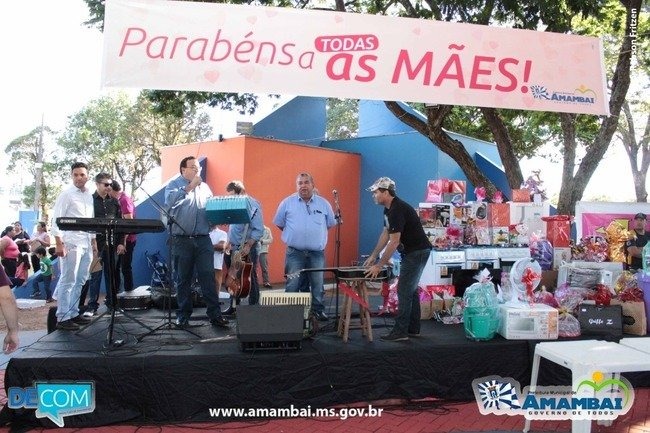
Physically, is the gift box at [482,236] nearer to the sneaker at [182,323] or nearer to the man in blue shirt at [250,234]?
the man in blue shirt at [250,234]

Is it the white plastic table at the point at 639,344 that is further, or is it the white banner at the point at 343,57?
the white banner at the point at 343,57

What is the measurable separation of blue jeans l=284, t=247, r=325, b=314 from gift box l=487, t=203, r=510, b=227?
83.2 inches

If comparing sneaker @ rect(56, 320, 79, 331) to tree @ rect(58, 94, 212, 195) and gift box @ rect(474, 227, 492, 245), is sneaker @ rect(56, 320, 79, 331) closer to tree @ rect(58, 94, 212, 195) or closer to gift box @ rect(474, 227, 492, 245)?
gift box @ rect(474, 227, 492, 245)

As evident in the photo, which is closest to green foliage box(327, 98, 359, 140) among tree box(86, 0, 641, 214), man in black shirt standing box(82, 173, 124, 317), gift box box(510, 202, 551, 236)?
tree box(86, 0, 641, 214)

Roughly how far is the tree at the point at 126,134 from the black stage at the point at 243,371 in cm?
2037

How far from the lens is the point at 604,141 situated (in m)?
8.26

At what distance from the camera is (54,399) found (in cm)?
339

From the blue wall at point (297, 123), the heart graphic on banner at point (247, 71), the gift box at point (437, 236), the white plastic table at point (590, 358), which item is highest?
the blue wall at point (297, 123)

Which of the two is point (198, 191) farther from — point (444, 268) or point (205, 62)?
point (444, 268)

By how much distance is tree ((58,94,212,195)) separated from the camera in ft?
76.5

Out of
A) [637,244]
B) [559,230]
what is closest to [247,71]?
[559,230]

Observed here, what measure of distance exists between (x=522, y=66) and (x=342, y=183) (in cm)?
826

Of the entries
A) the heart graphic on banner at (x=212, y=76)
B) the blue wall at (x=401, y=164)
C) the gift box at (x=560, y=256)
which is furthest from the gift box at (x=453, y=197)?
the blue wall at (x=401, y=164)

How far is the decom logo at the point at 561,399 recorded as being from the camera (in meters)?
2.94
